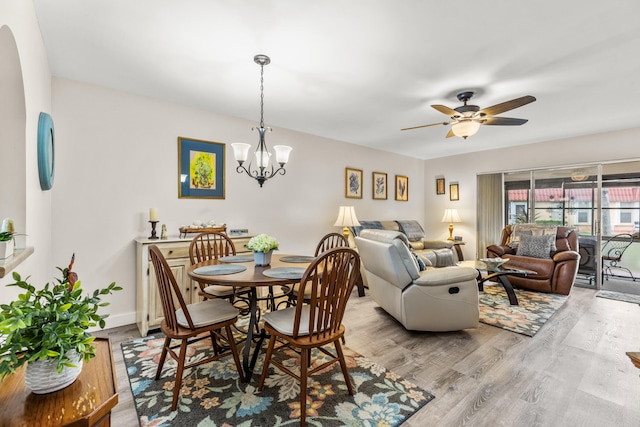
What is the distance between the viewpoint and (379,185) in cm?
577

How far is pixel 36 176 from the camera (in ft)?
6.74

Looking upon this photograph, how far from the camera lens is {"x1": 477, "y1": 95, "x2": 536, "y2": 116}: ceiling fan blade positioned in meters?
2.49

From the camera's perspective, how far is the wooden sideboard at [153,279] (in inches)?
109

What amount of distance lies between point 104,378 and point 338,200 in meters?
4.27

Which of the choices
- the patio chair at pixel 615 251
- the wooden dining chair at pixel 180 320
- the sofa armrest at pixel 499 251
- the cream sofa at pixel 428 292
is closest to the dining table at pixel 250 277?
the wooden dining chair at pixel 180 320

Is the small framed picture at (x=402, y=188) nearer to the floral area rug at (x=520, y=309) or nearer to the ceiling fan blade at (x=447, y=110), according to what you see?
the floral area rug at (x=520, y=309)

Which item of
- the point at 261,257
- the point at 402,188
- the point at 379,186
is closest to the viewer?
the point at 261,257

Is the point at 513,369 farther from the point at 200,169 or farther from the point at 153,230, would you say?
the point at 200,169

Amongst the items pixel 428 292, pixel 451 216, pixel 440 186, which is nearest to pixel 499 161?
pixel 440 186

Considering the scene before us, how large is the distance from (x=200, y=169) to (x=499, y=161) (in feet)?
17.6

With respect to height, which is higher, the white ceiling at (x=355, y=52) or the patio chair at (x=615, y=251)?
the white ceiling at (x=355, y=52)

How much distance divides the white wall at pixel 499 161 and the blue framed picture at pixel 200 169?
484 centimetres

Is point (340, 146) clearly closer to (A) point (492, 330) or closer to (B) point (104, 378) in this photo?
(A) point (492, 330)

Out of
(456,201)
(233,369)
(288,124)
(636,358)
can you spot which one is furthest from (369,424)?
(456,201)
